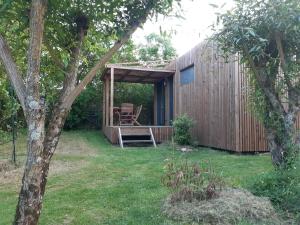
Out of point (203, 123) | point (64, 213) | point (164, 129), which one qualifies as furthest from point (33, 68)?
point (164, 129)

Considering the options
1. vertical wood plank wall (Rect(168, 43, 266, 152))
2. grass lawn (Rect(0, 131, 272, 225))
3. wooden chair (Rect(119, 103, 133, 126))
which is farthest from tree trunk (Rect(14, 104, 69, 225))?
wooden chair (Rect(119, 103, 133, 126))

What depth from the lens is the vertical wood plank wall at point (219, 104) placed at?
8133 millimetres

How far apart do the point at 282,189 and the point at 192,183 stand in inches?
37.8

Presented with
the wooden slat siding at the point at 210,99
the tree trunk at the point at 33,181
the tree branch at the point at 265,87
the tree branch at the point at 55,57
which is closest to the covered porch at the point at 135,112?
the wooden slat siding at the point at 210,99

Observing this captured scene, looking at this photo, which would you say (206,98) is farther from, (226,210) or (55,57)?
(55,57)

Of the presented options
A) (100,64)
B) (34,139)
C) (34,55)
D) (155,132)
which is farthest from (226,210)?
(155,132)

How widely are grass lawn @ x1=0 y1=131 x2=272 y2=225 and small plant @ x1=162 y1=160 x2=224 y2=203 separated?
298 millimetres

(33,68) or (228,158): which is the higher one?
(33,68)

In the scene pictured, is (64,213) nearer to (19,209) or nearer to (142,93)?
(19,209)

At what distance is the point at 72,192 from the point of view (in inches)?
181

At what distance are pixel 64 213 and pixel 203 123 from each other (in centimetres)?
698

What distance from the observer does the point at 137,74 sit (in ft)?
42.6

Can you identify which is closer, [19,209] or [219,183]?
[19,209]

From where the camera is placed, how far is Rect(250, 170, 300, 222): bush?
3.46 metres
